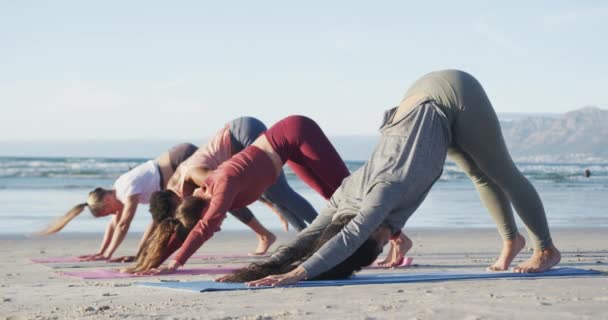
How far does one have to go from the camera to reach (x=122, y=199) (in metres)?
8.50

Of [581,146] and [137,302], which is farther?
[581,146]

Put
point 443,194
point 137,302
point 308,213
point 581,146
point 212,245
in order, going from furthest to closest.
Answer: point 581,146 → point 443,194 → point 212,245 → point 308,213 → point 137,302

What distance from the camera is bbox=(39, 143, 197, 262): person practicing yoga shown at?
8.31 meters

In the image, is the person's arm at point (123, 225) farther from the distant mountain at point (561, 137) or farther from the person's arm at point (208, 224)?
the distant mountain at point (561, 137)

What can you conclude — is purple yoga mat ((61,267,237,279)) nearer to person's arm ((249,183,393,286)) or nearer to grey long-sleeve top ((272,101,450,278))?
grey long-sleeve top ((272,101,450,278))

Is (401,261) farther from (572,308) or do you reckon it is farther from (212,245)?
(212,245)

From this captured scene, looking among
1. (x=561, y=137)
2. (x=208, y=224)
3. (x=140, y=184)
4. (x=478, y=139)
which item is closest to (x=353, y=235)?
(x=478, y=139)

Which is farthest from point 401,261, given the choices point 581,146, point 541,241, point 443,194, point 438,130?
point 581,146

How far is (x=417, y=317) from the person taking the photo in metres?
4.20

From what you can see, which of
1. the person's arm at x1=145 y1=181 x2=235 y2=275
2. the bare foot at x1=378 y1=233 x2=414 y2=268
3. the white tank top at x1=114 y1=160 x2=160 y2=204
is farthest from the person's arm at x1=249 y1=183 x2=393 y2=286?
the white tank top at x1=114 y1=160 x2=160 y2=204

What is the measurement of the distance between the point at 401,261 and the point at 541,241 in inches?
59.8

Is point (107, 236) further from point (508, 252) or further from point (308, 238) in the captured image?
point (508, 252)

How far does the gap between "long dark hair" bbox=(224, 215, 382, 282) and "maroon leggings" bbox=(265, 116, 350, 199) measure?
1.48m

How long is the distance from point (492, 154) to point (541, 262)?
787 mm
